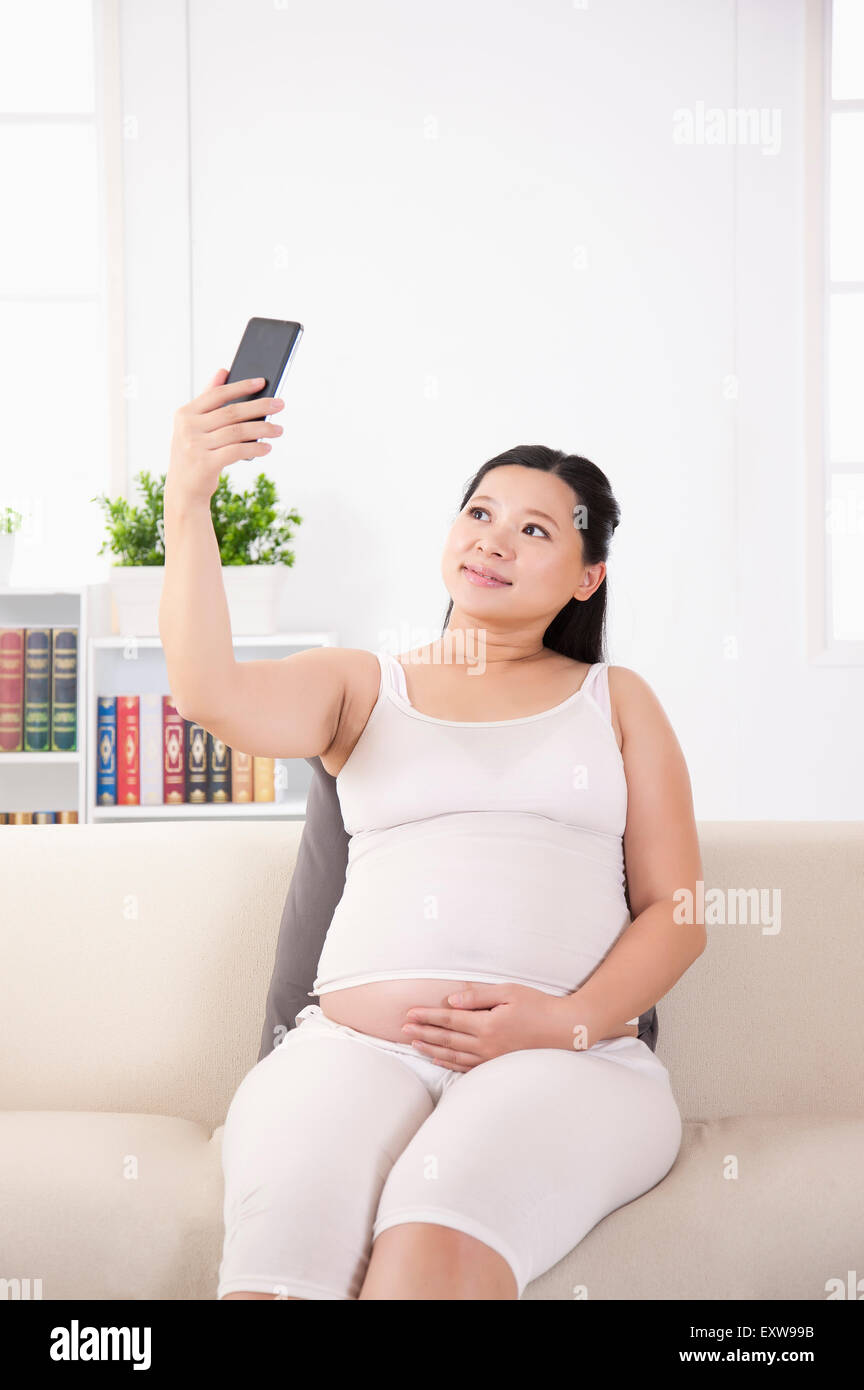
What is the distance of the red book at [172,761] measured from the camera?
3.04 m

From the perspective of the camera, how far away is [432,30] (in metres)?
3.35

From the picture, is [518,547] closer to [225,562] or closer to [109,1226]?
[109,1226]

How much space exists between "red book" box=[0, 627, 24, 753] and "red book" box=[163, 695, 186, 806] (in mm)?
372

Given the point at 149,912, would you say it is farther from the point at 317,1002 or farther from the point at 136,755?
the point at 136,755

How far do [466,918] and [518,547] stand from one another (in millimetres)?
482

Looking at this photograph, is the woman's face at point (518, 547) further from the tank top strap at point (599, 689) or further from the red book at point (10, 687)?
the red book at point (10, 687)

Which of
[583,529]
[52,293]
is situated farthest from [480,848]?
[52,293]

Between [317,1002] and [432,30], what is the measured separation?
2960mm

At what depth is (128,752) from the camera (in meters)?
3.04

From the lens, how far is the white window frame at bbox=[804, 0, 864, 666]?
333 cm

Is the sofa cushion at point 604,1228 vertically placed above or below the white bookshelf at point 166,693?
below

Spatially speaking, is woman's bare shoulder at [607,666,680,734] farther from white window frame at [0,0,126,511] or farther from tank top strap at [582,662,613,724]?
white window frame at [0,0,126,511]

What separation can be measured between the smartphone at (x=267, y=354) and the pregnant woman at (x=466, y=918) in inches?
1.0

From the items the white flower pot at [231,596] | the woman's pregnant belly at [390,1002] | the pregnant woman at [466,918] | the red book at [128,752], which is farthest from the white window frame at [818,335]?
the woman's pregnant belly at [390,1002]
